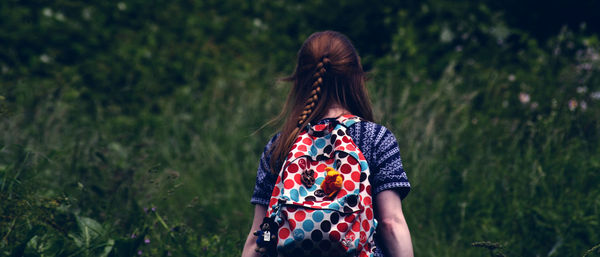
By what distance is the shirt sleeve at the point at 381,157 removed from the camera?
208cm

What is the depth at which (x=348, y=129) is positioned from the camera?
A: 2.19m

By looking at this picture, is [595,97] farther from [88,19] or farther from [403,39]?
[88,19]

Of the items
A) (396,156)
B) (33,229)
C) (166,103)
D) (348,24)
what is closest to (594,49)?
(348,24)

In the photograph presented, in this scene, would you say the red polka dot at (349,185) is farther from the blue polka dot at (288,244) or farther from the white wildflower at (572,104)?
the white wildflower at (572,104)

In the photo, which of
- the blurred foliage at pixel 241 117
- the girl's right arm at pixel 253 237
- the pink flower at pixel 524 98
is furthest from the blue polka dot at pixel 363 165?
the pink flower at pixel 524 98

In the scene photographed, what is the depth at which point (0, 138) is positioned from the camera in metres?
3.98

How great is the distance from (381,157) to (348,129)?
162mm

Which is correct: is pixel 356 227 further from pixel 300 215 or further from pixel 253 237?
pixel 253 237

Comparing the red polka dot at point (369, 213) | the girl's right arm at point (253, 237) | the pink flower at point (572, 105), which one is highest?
the pink flower at point (572, 105)

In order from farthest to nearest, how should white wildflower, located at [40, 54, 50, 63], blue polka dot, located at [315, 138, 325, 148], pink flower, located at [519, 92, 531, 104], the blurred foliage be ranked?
white wildflower, located at [40, 54, 50, 63] → pink flower, located at [519, 92, 531, 104] → the blurred foliage → blue polka dot, located at [315, 138, 325, 148]

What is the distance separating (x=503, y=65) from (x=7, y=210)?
4.73m

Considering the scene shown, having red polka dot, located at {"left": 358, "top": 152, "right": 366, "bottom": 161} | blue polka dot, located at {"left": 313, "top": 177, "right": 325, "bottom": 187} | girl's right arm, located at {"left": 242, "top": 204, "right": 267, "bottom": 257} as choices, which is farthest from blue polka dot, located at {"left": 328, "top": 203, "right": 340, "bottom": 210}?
girl's right arm, located at {"left": 242, "top": 204, "right": 267, "bottom": 257}

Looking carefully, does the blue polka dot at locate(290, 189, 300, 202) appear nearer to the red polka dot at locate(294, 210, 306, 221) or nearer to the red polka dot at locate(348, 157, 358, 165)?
the red polka dot at locate(294, 210, 306, 221)

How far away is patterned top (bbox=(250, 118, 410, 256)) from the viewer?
2.08 metres
